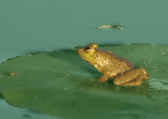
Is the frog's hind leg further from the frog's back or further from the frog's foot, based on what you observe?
the frog's back

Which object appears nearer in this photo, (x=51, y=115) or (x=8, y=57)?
(x=51, y=115)

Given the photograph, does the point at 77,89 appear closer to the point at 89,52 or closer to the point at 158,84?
the point at 89,52

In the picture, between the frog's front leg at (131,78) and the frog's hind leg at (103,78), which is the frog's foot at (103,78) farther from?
the frog's front leg at (131,78)

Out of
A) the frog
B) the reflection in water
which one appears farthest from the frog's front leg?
the reflection in water

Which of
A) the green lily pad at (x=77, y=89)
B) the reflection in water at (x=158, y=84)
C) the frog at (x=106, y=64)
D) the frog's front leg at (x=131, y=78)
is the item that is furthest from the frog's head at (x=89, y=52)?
the reflection in water at (x=158, y=84)

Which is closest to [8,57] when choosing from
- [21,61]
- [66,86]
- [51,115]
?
[21,61]

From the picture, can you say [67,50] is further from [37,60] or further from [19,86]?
[19,86]

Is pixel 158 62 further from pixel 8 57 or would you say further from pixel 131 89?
pixel 8 57

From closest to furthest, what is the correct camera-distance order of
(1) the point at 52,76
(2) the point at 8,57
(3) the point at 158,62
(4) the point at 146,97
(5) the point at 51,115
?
(5) the point at 51,115, (4) the point at 146,97, (1) the point at 52,76, (3) the point at 158,62, (2) the point at 8,57

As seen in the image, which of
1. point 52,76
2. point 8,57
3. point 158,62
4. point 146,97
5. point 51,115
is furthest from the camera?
point 8,57
